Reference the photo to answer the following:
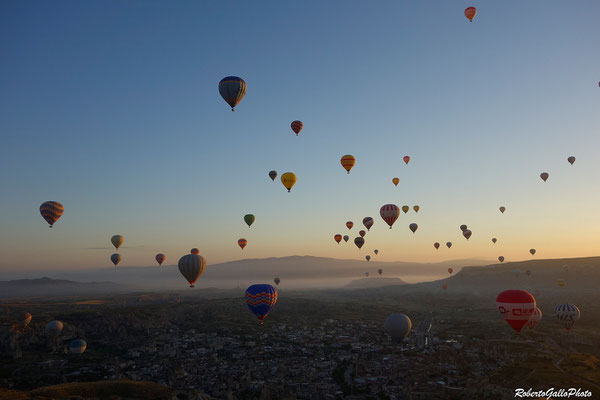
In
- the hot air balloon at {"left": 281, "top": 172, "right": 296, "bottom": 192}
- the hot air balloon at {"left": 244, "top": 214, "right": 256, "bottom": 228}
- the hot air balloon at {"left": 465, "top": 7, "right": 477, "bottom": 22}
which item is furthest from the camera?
the hot air balloon at {"left": 244, "top": 214, "right": 256, "bottom": 228}

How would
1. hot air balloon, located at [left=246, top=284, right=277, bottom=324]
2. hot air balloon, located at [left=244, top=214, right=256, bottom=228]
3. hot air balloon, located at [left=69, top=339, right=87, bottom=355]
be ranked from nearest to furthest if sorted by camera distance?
hot air balloon, located at [left=246, top=284, right=277, bottom=324] → hot air balloon, located at [left=69, top=339, right=87, bottom=355] → hot air balloon, located at [left=244, top=214, right=256, bottom=228]

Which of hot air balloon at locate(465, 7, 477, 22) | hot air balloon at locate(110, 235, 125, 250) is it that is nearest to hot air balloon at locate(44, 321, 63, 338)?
hot air balloon at locate(110, 235, 125, 250)

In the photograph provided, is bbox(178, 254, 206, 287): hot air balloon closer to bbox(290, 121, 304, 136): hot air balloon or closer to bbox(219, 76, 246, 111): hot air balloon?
bbox(219, 76, 246, 111): hot air balloon

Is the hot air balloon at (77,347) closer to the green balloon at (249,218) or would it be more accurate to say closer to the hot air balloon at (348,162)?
the green balloon at (249,218)

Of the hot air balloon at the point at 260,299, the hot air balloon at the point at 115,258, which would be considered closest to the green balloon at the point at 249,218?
the hot air balloon at the point at 260,299

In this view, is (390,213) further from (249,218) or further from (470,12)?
(470,12)

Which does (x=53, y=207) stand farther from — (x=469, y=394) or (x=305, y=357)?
(x=469, y=394)
